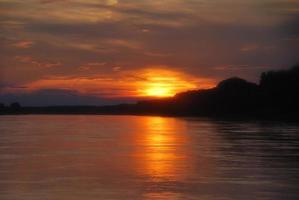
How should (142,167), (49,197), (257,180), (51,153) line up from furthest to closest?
1. (51,153)
2. (142,167)
3. (257,180)
4. (49,197)

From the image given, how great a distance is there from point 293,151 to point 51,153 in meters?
16.4

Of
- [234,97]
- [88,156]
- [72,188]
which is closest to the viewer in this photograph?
[72,188]

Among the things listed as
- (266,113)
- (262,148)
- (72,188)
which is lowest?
(266,113)

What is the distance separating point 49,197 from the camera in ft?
70.3

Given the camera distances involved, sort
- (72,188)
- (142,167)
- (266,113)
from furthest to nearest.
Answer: (266,113) → (142,167) → (72,188)

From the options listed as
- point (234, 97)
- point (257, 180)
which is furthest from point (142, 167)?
point (234, 97)

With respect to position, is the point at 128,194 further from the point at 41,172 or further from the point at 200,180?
the point at 41,172

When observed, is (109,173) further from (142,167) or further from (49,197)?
(49,197)

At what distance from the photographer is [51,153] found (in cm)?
4047

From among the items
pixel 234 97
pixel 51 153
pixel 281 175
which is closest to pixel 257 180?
pixel 281 175

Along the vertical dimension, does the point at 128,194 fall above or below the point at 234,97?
above

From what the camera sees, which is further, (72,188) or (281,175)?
(281,175)

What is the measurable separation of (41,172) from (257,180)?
10344 mm

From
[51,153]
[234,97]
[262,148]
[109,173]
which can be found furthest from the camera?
[234,97]
